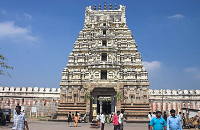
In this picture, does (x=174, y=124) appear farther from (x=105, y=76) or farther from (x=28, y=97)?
(x=28, y=97)

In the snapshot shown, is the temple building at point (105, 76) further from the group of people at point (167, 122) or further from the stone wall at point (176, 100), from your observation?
the group of people at point (167, 122)

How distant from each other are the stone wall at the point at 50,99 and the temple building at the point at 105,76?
9.45 m

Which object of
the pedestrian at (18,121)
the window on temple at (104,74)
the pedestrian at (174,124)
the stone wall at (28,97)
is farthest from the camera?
the stone wall at (28,97)

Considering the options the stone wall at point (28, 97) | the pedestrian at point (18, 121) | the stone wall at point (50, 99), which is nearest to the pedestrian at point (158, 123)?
the pedestrian at point (18, 121)

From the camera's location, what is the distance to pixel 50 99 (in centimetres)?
4697

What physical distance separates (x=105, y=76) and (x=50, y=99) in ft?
55.7

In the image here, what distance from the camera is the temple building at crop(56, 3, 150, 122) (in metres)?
34.2

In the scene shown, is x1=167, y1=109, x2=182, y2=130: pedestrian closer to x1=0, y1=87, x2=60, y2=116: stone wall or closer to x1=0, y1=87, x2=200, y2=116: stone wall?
x1=0, y1=87, x2=200, y2=116: stone wall

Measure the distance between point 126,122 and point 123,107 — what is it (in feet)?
10.8

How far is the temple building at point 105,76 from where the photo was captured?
34250mm

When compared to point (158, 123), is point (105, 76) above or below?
above

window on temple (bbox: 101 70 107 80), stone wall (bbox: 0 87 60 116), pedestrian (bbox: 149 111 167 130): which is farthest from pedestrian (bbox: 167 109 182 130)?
stone wall (bbox: 0 87 60 116)

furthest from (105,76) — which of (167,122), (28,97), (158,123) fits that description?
(167,122)

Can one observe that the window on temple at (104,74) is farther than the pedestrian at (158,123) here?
Yes
